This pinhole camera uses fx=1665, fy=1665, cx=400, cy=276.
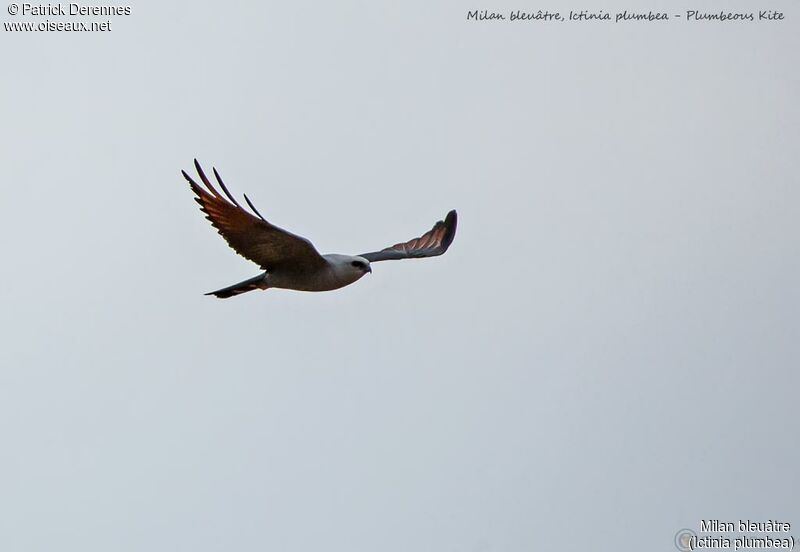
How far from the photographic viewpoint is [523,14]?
24.1 meters

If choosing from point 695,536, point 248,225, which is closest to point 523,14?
point 695,536

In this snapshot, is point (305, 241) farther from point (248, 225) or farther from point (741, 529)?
point (741, 529)

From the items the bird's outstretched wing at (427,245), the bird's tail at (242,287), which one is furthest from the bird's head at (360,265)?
the bird's outstretched wing at (427,245)

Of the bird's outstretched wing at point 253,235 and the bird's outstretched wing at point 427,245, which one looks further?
the bird's outstretched wing at point 427,245

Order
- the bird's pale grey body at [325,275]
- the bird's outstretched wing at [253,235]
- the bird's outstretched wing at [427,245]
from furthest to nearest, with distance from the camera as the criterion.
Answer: the bird's outstretched wing at [427,245] → the bird's pale grey body at [325,275] → the bird's outstretched wing at [253,235]

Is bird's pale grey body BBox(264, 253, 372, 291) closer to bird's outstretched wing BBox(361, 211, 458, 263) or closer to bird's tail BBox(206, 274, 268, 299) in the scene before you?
bird's tail BBox(206, 274, 268, 299)

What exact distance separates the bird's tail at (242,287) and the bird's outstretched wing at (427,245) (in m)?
2.64

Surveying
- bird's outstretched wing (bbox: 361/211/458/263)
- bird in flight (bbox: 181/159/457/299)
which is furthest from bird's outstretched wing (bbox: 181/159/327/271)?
bird's outstretched wing (bbox: 361/211/458/263)

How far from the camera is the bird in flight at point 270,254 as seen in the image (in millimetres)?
14820

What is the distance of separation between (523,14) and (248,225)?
33.1 ft

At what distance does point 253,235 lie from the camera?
15.3 meters

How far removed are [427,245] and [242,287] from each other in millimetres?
3789

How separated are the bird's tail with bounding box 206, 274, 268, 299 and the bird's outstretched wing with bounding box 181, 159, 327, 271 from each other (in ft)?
0.70

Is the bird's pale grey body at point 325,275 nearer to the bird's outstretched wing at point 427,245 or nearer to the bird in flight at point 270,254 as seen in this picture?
the bird in flight at point 270,254
